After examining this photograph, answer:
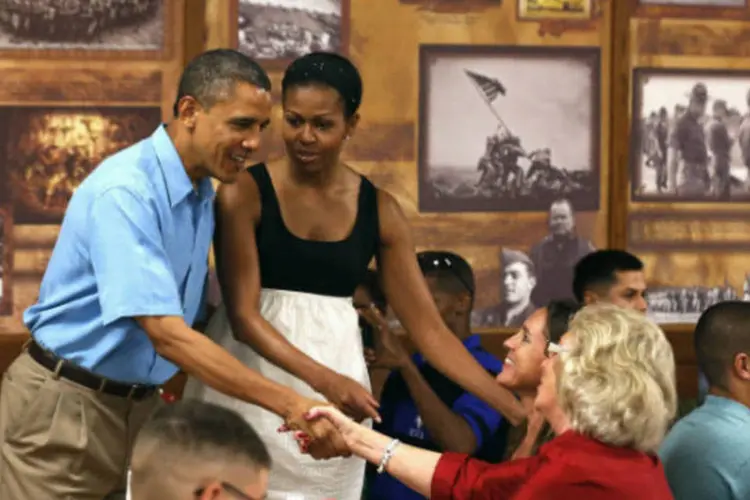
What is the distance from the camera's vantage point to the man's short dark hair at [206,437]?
195cm

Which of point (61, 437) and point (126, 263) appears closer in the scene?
point (126, 263)

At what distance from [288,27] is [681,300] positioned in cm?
180

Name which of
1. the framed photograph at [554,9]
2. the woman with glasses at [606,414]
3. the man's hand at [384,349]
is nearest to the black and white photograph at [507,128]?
the framed photograph at [554,9]

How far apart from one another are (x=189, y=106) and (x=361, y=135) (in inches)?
79.8

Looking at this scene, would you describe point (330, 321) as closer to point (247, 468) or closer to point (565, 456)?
point (565, 456)

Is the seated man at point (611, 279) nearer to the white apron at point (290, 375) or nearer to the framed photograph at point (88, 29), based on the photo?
the white apron at point (290, 375)

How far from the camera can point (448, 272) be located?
424 cm

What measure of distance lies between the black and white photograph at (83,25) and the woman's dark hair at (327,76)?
1.64m

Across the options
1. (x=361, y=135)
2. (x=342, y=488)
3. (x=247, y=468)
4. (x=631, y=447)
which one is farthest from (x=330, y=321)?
(x=361, y=135)

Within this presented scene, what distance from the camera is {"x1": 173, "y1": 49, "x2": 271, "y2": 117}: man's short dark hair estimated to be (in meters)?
3.00

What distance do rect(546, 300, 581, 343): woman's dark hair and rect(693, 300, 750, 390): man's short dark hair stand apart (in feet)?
1.45

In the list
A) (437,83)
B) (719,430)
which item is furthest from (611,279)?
(719,430)

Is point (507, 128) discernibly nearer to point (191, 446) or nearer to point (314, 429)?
point (314, 429)

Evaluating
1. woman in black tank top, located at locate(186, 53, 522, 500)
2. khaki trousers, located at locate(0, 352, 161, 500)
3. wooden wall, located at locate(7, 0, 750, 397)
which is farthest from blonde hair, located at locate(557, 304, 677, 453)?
wooden wall, located at locate(7, 0, 750, 397)
